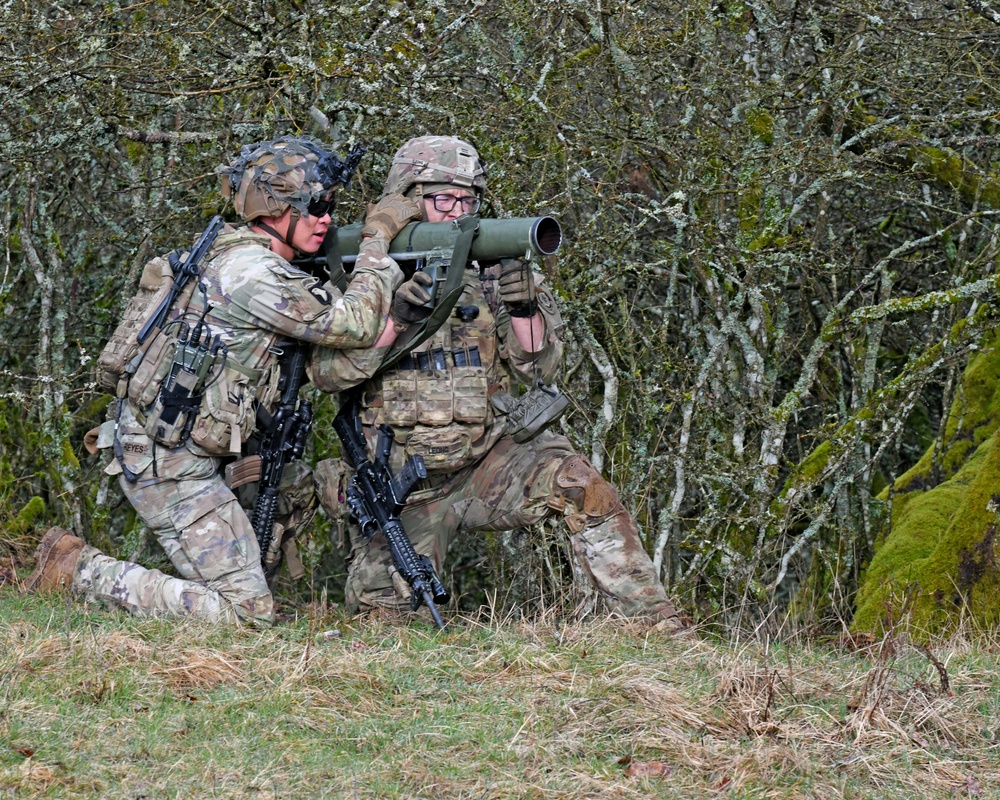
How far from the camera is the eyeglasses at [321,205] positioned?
5270 mm

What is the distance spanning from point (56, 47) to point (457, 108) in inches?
71.9

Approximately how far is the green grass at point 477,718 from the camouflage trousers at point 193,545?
38 centimetres

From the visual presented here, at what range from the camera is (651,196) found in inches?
267

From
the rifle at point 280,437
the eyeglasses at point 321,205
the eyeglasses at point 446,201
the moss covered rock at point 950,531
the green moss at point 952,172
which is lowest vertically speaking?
the moss covered rock at point 950,531

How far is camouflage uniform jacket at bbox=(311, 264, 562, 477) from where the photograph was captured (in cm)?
538

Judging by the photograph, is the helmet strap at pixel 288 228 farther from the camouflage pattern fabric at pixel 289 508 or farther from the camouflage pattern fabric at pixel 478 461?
the camouflage pattern fabric at pixel 289 508

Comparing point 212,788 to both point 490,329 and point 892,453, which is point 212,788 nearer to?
point 490,329

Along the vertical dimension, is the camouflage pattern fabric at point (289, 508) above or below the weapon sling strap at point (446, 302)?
below

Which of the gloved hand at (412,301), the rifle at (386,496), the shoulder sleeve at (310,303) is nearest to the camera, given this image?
the shoulder sleeve at (310,303)

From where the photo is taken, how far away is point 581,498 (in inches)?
208

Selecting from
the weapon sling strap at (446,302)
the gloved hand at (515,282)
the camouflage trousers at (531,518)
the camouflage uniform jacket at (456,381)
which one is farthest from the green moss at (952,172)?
the weapon sling strap at (446,302)

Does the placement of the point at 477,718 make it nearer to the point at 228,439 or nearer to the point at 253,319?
the point at 228,439

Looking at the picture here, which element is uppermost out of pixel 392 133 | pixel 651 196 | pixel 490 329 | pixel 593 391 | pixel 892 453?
pixel 392 133

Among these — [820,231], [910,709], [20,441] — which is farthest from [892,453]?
[20,441]
